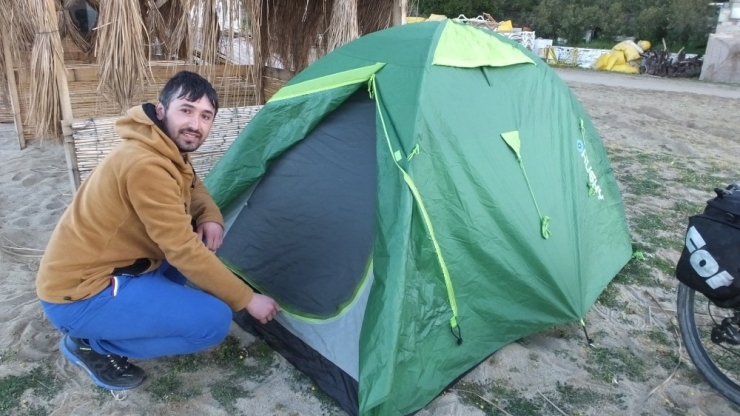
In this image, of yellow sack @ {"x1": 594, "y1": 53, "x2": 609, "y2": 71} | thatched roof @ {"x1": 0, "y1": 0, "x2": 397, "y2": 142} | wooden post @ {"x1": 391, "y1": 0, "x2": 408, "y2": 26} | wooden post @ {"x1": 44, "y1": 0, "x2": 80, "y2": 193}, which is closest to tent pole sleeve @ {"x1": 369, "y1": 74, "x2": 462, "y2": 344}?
thatched roof @ {"x1": 0, "y1": 0, "x2": 397, "y2": 142}

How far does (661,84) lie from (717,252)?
1218 centimetres

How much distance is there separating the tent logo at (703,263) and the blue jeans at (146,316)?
169 cm

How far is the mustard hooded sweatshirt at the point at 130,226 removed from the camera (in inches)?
Answer: 67.7

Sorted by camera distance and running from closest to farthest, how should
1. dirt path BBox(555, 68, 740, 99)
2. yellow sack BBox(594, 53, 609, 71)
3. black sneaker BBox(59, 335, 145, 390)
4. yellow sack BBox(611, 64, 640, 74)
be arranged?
black sneaker BBox(59, 335, 145, 390), dirt path BBox(555, 68, 740, 99), yellow sack BBox(611, 64, 640, 74), yellow sack BBox(594, 53, 609, 71)

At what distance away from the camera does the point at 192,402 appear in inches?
79.9

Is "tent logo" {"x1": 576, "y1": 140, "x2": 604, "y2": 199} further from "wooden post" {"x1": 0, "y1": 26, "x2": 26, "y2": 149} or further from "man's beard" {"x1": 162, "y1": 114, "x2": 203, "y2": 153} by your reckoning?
"wooden post" {"x1": 0, "y1": 26, "x2": 26, "y2": 149}

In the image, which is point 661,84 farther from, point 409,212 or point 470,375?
point 409,212

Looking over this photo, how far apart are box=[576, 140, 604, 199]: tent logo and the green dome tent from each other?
7cm

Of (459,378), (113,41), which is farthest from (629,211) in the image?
(113,41)

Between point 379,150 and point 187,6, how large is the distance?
242 centimetres

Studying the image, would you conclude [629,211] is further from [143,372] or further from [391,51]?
[143,372]

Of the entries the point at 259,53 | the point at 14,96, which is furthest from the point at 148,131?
the point at 14,96

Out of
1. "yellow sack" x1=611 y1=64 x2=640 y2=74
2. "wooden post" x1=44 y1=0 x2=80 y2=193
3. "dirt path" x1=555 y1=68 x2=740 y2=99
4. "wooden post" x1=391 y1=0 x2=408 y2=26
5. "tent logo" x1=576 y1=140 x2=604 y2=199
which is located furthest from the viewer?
"yellow sack" x1=611 y1=64 x2=640 y2=74

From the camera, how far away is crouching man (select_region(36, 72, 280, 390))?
174cm
